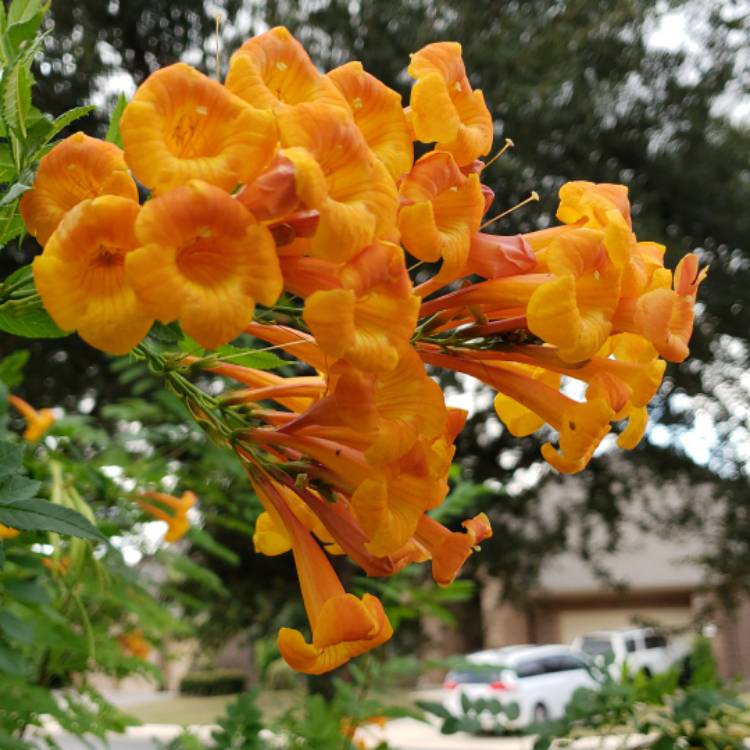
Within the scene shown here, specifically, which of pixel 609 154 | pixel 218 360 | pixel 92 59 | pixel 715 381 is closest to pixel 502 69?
pixel 609 154

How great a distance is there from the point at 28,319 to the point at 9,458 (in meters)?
0.15

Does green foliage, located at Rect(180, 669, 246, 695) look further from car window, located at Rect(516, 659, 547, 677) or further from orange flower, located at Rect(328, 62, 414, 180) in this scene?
orange flower, located at Rect(328, 62, 414, 180)

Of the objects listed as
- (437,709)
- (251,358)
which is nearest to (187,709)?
(437,709)

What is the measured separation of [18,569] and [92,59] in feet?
18.8

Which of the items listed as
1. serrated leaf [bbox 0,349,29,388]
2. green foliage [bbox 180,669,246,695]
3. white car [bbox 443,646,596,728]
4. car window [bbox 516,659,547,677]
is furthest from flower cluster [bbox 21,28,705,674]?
green foliage [bbox 180,669,246,695]

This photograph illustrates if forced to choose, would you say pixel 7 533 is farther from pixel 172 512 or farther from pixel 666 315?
pixel 172 512

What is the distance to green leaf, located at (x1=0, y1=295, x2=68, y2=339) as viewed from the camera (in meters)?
0.80

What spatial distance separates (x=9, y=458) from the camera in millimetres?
888

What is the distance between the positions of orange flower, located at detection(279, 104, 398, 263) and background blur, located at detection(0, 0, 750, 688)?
15.7 ft

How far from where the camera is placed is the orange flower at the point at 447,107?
79 centimetres

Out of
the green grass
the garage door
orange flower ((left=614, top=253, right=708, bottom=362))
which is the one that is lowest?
orange flower ((left=614, top=253, right=708, bottom=362))

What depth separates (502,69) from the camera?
7.17 metres

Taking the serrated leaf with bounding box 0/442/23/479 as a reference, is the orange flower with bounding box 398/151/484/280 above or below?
above

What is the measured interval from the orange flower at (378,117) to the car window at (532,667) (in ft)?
67.5
